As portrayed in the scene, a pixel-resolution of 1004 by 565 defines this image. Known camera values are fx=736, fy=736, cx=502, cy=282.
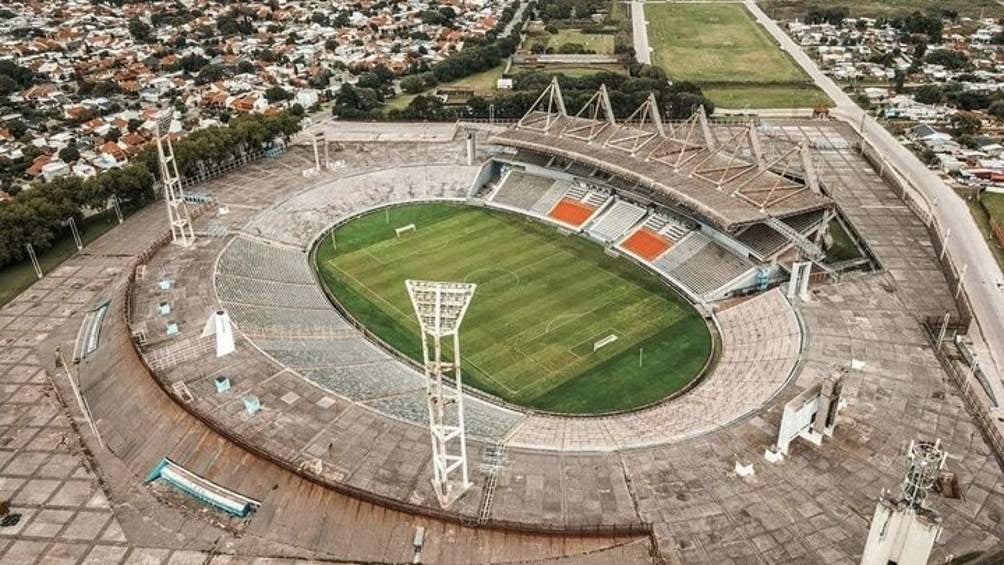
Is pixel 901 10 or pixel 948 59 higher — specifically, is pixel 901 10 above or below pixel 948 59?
above

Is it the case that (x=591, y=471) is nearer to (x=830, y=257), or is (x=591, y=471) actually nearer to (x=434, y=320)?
(x=434, y=320)

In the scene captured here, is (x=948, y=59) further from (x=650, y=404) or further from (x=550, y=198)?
(x=650, y=404)

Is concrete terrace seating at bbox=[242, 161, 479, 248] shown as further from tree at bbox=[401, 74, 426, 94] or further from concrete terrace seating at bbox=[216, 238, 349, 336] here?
tree at bbox=[401, 74, 426, 94]

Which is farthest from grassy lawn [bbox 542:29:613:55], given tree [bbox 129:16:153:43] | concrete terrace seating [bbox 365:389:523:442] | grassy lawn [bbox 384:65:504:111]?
concrete terrace seating [bbox 365:389:523:442]

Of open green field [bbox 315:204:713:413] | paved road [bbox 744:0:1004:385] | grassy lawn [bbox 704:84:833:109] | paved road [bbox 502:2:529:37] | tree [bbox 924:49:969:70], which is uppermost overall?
paved road [bbox 502:2:529:37]

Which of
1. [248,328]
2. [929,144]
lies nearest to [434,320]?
[248,328]

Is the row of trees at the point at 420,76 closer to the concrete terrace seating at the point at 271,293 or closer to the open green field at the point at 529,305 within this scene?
the open green field at the point at 529,305

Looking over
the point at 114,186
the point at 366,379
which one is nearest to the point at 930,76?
the point at 366,379
